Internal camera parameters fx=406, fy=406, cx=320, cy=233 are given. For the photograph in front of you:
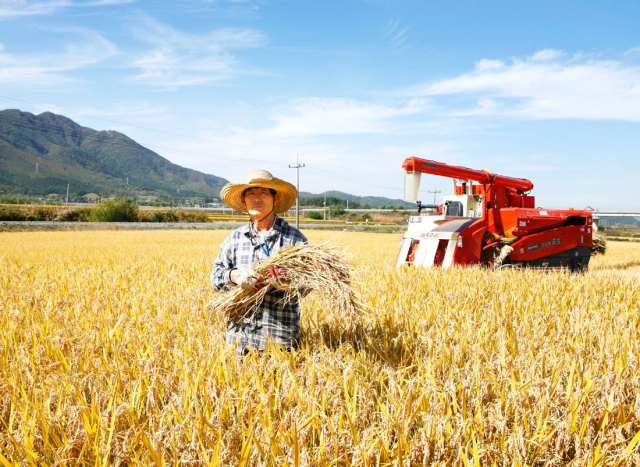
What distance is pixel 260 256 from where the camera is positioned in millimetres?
2820

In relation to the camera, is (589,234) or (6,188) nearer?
(589,234)

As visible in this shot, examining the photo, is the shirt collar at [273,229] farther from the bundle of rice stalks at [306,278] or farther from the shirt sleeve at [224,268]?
the bundle of rice stalks at [306,278]

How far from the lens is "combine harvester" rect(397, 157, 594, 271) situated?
23.3ft

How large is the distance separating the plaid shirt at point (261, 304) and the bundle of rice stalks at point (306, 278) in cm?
9

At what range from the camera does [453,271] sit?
248 inches

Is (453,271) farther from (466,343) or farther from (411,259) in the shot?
(466,343)

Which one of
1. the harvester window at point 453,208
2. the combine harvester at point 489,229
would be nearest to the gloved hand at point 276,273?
the combine harvester at point 489,229

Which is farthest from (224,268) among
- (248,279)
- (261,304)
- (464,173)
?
(464,173)

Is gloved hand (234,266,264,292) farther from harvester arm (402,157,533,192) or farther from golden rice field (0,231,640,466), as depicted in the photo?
harvester arm (402,157,533,192)

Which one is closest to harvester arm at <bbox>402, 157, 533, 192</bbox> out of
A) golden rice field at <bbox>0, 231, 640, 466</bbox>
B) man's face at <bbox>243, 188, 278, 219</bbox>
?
golden rice field at <bbox>0, 231, 640, 466</bbox>

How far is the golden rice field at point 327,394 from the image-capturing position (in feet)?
5.80

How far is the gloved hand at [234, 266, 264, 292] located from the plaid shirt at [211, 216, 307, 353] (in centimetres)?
15

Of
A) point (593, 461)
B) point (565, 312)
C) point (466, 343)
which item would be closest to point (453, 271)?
point (565, 312)

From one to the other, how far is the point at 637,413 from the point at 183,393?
2.40 meters
